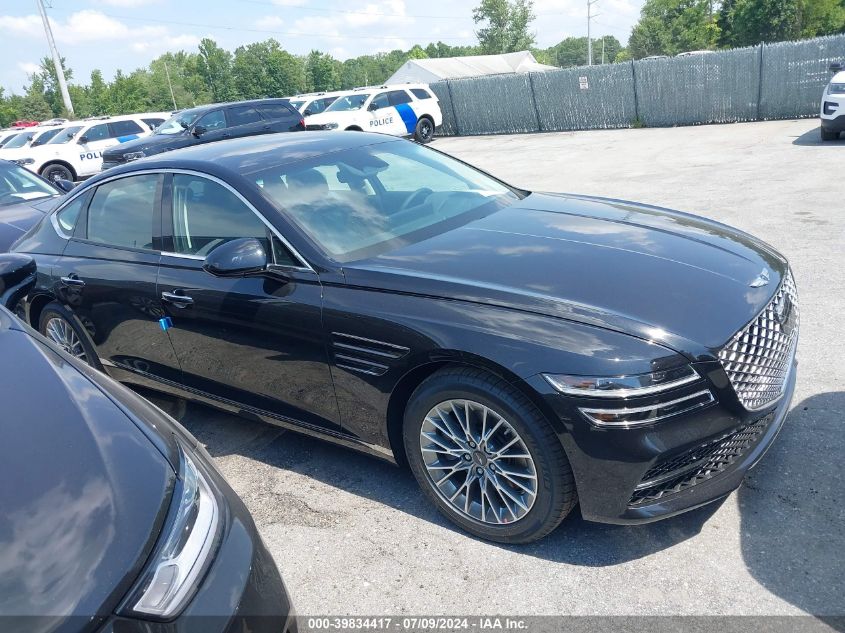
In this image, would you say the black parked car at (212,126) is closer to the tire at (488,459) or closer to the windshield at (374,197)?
the windshield at (374,197)

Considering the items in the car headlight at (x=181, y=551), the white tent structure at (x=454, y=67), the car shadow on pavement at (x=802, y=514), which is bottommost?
the car shadow on pavement at (x=802, y=514)

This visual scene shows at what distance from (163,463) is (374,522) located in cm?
145

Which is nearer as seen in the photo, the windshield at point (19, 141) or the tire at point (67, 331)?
the tire at point (67, 331)

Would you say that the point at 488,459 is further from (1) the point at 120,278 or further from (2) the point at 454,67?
(2) the point at 454,67

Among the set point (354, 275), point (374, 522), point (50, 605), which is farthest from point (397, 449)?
point (50, 605)

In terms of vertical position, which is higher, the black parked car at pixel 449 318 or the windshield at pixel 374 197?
the windshield at pixel 374 197

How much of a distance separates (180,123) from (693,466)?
713 inches

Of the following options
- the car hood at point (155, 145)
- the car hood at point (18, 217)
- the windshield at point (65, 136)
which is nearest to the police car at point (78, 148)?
the windshield at point (65, 136)

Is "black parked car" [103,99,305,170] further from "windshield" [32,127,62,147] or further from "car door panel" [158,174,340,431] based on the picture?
"car door panel" [158,174,340,431]

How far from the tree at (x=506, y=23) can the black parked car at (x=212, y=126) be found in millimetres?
74235

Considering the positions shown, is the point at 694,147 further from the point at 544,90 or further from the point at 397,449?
the point at 397,449

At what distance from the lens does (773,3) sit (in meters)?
42.8

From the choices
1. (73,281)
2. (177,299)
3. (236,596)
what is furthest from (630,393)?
(73,281)

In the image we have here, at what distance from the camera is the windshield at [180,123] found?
710 inches
